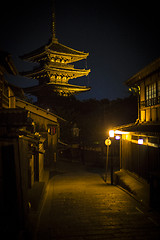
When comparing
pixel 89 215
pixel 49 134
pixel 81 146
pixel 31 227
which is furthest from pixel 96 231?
pixel 81 146

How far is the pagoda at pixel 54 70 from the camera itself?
3259cm

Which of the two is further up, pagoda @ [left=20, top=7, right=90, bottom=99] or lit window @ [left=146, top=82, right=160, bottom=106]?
pagoda @ [left=20, top=7, right=90, bottom=99]

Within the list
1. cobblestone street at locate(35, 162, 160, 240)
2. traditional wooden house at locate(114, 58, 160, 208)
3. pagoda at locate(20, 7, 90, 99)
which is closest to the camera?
cobblestone street at locate(35, 162, 160, 240)

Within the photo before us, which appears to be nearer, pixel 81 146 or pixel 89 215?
pixel 89 215

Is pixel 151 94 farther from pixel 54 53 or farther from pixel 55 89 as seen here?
pixel 54 53

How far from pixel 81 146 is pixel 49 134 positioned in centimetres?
695

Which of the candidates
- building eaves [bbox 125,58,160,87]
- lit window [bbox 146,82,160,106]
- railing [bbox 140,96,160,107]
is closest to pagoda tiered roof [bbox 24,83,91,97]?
building eaves [bbox 125,58,160,87]

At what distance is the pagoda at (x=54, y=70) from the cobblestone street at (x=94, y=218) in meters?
23.3

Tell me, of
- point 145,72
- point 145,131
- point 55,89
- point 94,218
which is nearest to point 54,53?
point 55,89

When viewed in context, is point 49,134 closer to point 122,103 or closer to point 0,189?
point 0,189

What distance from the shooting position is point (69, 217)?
8.55 meters

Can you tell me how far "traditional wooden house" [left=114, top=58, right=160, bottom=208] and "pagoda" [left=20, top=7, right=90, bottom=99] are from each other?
60.5 ft

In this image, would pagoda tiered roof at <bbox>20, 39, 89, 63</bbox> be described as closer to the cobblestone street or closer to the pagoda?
the pagoda

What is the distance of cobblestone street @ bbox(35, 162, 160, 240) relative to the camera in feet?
22.6
